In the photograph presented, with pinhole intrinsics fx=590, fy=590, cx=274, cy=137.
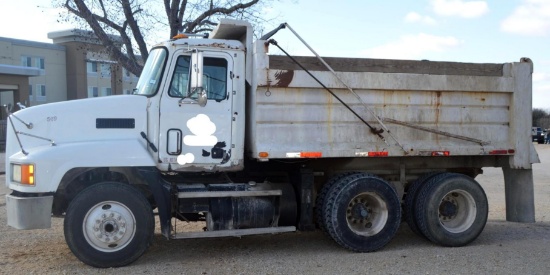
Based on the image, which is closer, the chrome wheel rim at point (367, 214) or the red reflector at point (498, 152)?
the chrome wheel rim at point (367, 214)

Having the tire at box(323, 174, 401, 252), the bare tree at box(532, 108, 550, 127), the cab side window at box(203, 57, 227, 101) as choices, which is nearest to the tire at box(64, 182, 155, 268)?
the cab side window at box(203, 57, 227, 101)

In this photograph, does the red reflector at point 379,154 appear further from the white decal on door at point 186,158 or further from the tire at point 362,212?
the white decal on door at point 186,158

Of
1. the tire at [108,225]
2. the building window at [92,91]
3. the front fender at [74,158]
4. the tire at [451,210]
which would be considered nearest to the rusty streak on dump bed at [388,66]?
the tire at [451,210]

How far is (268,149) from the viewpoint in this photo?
775cm

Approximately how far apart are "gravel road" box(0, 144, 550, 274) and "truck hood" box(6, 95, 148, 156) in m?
1.54

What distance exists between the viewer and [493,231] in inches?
379

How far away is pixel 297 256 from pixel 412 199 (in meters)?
2.01

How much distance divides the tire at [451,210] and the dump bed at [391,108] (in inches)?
19.0

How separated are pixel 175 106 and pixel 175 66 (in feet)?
1.74

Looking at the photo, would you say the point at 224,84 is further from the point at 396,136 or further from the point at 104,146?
the point at 396,136

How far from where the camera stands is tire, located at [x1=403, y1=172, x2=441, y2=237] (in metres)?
8.65

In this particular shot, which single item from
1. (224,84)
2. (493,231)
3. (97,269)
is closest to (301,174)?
(224,84)

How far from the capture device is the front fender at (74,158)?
22.6ft

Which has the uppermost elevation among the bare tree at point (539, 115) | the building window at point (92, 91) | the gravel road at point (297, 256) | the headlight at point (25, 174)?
the building window at point (92, 91)
